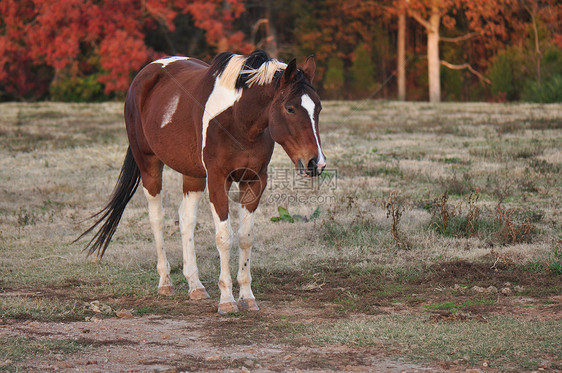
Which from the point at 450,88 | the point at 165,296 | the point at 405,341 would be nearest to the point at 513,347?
the point at 405,341

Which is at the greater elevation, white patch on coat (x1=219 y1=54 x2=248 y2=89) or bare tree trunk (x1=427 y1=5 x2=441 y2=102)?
bare tree trunk (x1=427 y1=5 x2=441 y2=102)

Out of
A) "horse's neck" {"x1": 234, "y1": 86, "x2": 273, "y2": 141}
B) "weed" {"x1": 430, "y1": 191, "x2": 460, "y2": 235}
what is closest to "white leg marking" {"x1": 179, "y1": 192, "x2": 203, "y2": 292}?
"horse's neck" {"x1": 234, "y1": 86, "x2": 273, "y2": 141}

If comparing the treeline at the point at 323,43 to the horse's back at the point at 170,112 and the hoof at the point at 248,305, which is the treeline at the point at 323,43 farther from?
the hoof at the point at 248,305

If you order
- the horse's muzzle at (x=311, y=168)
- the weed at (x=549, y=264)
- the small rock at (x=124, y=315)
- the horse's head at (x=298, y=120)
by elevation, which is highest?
the horse's head at (x=298, y=120)

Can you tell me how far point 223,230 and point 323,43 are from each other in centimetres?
2685

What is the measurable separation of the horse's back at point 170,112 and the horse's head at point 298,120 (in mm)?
923

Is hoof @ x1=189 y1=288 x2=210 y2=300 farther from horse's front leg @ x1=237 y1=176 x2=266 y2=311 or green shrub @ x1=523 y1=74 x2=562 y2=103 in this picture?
green shrub @ x1=523 y1=74 x2=562 y2=103

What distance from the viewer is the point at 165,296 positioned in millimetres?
6422

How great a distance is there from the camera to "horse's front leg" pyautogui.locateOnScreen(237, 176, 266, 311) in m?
5.79

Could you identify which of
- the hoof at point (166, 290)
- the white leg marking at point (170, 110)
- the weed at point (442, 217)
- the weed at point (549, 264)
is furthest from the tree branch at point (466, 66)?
the hoof at point (166, 290)

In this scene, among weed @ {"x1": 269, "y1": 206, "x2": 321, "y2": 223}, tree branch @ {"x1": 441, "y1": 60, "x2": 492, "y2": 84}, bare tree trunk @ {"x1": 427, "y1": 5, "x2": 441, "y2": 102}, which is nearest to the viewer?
weed @ {"x1": 269, "y1": 206, "x2": 321, "y2": 223}

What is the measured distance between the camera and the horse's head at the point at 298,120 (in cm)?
507

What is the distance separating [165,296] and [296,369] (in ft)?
7.53

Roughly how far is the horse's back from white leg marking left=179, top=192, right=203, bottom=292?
346 millimetres
